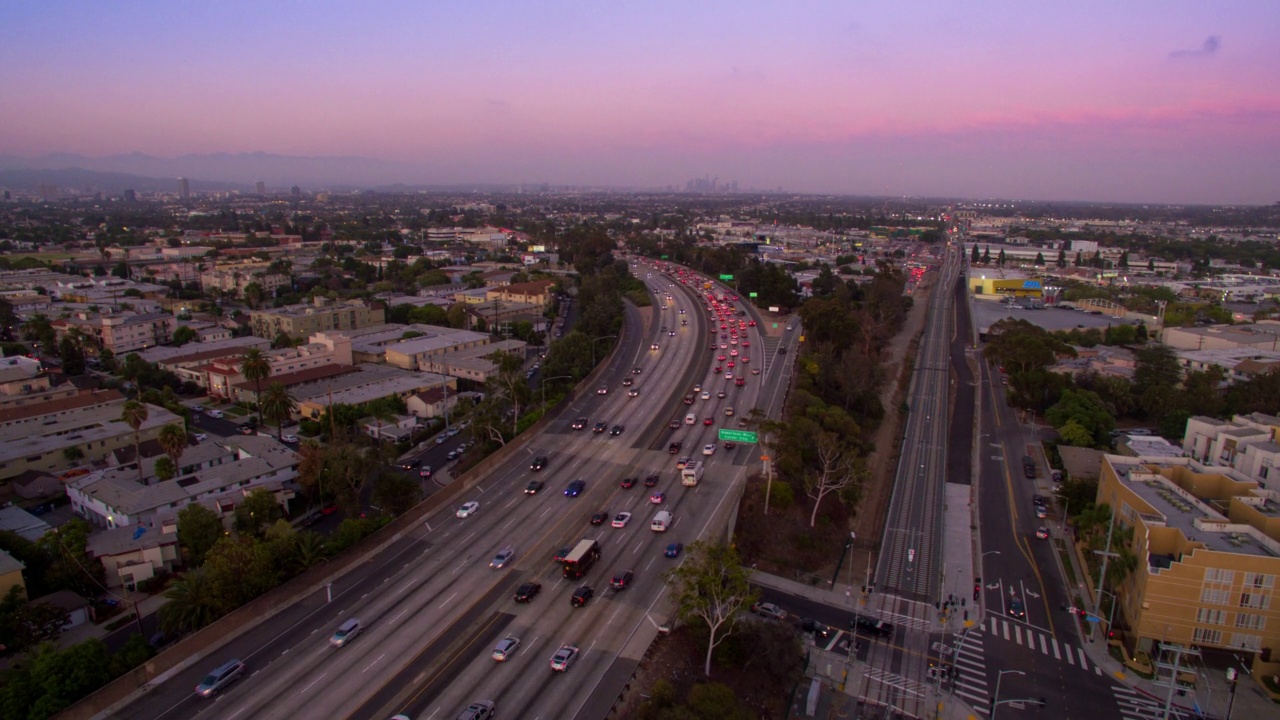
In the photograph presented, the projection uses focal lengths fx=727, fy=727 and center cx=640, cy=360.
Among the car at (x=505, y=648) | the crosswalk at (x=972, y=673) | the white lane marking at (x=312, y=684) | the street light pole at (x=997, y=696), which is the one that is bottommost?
the crosswalk at (x=972, y=673)

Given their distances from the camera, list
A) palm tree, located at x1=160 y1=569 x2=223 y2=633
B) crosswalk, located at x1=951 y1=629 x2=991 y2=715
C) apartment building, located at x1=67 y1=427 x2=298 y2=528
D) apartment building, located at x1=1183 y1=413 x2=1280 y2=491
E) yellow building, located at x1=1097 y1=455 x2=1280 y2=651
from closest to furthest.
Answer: crosswalk, located at x1=951 y1=629 x2=991 y2=715 < palm tree, located at x1=160 y1=569 x2=223 y2=633 < yellow building, located at x1=1097 y1=455 x2=1280 y2=651 < apartment building, located at x1=67 y1=427 x2=298 y2=528 < apartment building, located at x1=1183 y1=413 x2=1280 y2=491

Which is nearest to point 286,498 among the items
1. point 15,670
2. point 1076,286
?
point 15,670

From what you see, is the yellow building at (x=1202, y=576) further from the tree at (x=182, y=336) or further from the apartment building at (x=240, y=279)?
the apartment building at (x=240, y=279)

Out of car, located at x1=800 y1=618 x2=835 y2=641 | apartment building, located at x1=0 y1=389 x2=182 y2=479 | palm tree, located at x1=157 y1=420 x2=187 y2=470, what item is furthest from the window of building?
apartment building, located at x1=0 y1=389 x2=182 y2=479

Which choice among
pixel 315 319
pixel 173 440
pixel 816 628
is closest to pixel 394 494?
pixel 173 440

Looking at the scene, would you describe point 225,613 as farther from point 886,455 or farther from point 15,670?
point 886,455

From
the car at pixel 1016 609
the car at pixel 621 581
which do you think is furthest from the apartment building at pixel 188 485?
the car at pixel 1016 609

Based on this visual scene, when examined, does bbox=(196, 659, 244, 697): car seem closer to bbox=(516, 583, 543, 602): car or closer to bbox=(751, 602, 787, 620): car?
bbox=(516, 583, 543, 602): car
